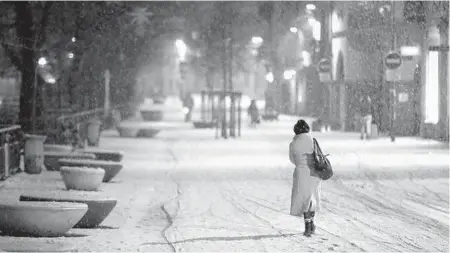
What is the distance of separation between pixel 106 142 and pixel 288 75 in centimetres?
3466

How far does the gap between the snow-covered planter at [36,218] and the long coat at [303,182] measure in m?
3.25

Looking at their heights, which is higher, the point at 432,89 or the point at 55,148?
the point at 432,89

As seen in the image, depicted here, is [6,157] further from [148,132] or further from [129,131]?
[148,132]

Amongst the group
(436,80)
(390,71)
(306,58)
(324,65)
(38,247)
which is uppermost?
(306,58)

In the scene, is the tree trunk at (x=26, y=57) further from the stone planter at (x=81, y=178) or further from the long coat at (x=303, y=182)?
the long coat at (x=303, y=182)

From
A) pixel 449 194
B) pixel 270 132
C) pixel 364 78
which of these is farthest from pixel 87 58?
pixel 449 194

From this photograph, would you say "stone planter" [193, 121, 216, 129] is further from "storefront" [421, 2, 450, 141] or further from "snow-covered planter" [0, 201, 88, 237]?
"snow-covered planter" [0, 201, 88, 237]

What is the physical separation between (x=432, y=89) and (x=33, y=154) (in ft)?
81.5

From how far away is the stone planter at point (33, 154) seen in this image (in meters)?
23.2

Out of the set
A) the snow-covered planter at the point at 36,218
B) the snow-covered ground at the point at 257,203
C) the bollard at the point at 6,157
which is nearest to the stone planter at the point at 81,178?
the snow-covered ground at the point at 257,203

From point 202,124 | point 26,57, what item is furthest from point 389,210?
point 202,124

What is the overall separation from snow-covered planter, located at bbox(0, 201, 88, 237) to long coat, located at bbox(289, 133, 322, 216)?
10.7ft

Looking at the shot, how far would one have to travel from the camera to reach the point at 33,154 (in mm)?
23250

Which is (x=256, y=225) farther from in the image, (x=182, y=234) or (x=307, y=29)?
(x=307, y=29)
